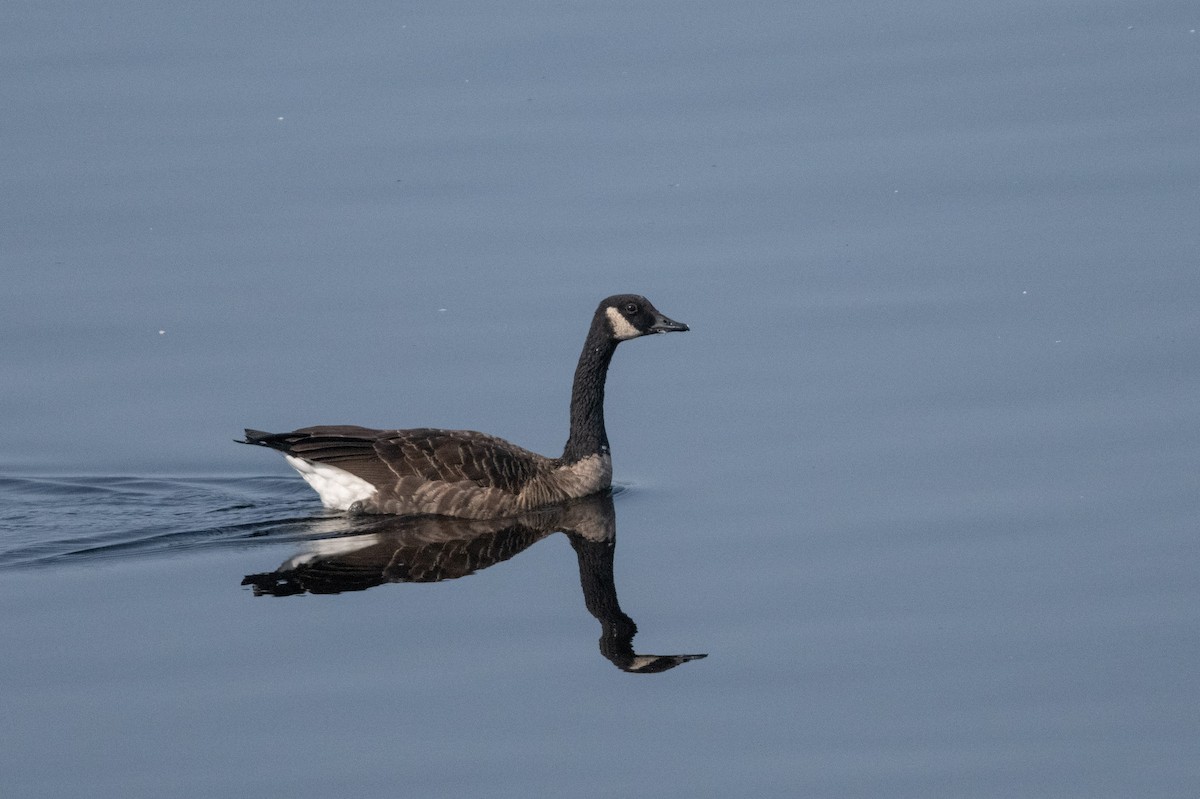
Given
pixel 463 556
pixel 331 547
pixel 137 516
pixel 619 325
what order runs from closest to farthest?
pixel 463 556 → pixel 331 547 → pixel 137 516 → pixel 619 325

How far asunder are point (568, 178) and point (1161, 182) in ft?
18.8

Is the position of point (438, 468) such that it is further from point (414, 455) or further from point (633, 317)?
point (633, 317)

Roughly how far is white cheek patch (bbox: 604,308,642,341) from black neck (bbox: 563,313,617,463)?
2.5 inches

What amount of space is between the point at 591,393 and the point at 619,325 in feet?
1.91

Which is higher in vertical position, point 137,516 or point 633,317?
point 633,317

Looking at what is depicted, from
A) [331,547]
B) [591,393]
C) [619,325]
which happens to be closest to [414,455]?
[331,547]

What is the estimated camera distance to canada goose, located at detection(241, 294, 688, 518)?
1501 centimetres

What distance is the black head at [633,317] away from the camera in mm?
15727

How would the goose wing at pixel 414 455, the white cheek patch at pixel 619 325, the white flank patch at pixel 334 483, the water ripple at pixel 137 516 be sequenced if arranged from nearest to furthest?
the water ripple at pixel 137 516, the goose wing at pixel 414 455, the white flank patch at pixel 334 483, the white cheek patch at pixel 619 325

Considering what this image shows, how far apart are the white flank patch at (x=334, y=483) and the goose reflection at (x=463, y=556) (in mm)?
274

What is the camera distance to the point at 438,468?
1510 centimetres

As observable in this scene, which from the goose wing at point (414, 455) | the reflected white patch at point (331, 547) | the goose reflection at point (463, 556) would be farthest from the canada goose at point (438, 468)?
the reflected white patch at point (331, 547)

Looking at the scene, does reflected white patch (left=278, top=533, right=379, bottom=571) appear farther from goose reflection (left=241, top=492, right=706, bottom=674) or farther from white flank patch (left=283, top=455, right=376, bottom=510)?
white flank patch (left=283, top=455, right=376, bottom=510)

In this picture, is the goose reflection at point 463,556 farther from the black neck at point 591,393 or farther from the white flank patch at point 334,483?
the black neck at point 591,393
